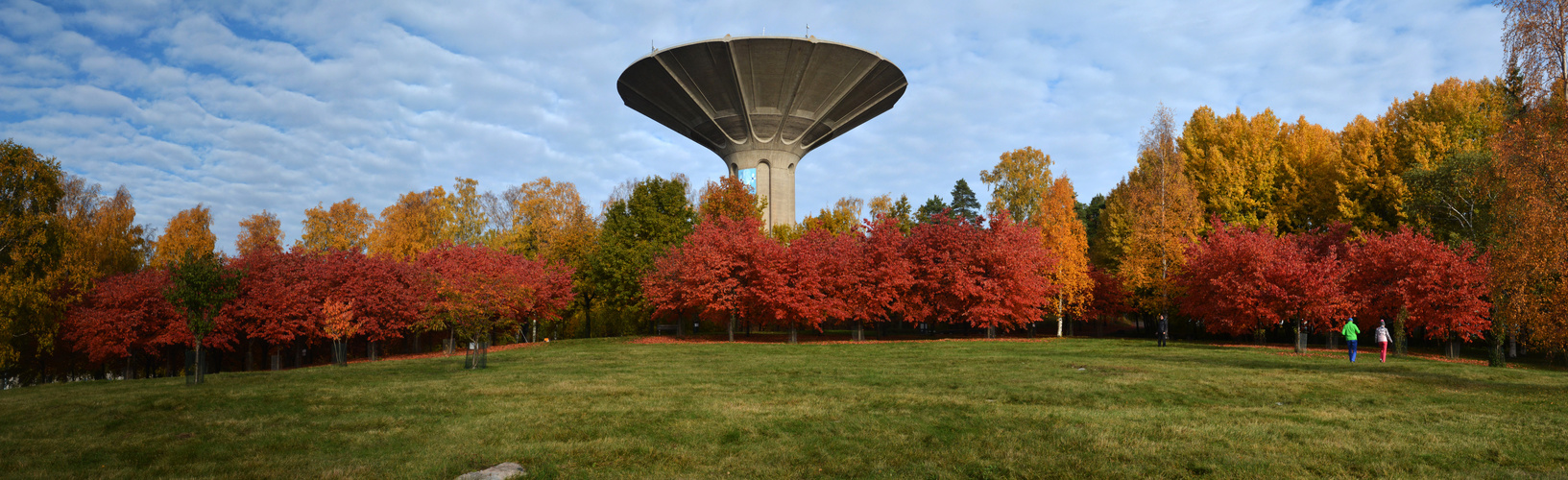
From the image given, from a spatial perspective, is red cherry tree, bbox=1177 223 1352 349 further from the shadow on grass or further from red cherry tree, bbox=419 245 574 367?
red cherry tree, bbox=419 245 574 367

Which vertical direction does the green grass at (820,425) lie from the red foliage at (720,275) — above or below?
below

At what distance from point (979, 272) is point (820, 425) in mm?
25382

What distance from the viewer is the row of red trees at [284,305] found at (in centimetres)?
2541

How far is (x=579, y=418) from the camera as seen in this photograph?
1025cm

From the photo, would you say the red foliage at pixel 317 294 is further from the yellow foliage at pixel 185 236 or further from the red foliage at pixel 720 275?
the yellow foliage at pixel 185 236

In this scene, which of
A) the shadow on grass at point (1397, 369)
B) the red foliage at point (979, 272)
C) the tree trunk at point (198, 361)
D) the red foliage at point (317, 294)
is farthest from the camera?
the red foliage at point (979, 272)

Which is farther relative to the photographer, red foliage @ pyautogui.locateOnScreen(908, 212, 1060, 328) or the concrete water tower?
the concrete water tower

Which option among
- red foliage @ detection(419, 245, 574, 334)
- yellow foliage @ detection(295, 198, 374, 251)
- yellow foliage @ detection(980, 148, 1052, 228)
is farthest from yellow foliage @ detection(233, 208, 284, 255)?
yellow foliage @ detection(980, 148, 1052, 228)

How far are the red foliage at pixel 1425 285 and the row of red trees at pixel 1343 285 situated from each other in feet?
0.10

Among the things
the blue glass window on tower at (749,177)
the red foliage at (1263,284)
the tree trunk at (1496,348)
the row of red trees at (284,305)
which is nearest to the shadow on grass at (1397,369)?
the tree trunk at (1496,348)

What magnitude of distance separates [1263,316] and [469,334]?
2795 cm

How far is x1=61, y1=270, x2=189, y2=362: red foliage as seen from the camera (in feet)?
84.9

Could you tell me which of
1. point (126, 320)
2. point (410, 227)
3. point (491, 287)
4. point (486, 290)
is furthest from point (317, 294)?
point (410, 227)

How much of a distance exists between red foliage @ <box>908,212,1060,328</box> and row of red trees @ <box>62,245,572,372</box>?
58.7 feet
